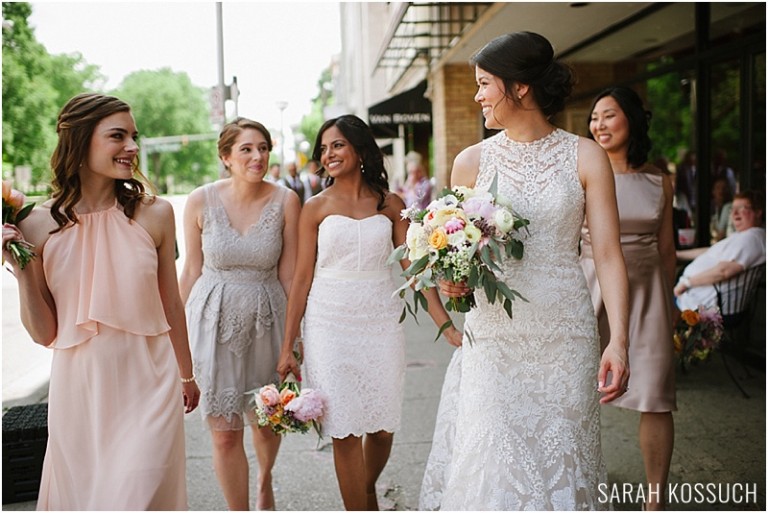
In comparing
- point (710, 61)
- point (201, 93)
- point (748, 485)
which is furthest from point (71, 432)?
point (201, 93)

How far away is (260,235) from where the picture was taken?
426 cm

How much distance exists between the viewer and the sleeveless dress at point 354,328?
407 centimetres

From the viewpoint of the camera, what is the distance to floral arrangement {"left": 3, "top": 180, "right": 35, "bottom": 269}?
275cm

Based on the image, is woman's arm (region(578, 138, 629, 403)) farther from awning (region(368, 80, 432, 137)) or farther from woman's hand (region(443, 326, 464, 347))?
awning (region(368, 80, 432, 137))

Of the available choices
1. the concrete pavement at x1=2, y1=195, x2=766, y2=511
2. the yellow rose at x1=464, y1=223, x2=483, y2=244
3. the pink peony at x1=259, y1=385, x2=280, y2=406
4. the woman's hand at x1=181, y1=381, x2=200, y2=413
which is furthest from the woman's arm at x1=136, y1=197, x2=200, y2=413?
the concrete pavement at x1=2, y1=195, x2=766, y2=511

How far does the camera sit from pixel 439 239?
9.57 ft

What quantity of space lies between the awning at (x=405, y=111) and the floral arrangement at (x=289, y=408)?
548 inches

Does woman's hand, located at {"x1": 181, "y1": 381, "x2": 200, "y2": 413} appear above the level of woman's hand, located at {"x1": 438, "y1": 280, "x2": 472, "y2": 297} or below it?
below

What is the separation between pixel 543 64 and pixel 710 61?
20.2ft

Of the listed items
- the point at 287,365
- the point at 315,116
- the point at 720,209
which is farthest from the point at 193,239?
the point at 315,116

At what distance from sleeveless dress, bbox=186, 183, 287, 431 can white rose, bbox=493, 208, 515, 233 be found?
175cm

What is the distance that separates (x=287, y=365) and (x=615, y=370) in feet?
6.25

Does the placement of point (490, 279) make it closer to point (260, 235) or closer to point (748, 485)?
point (260, 235)

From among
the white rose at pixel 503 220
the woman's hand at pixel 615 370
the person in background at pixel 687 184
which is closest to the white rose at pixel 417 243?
the white rose at pixel 503 220
